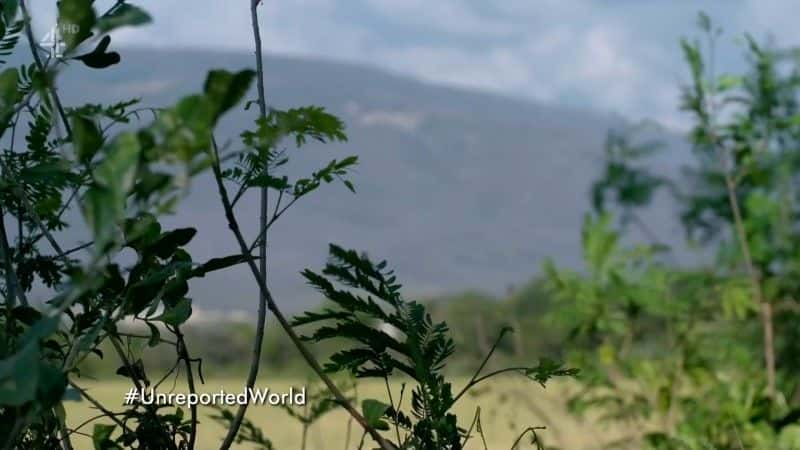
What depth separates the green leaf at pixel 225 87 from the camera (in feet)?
1.91

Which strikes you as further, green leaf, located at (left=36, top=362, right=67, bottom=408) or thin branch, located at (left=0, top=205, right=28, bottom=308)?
thin branch, located at (left=0, top=205, right=28, bottom=308)

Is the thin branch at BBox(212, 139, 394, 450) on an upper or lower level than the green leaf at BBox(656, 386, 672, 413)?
lower

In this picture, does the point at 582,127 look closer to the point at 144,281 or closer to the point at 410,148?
the point at 410,148

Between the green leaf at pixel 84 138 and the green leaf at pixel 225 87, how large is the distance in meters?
0.12

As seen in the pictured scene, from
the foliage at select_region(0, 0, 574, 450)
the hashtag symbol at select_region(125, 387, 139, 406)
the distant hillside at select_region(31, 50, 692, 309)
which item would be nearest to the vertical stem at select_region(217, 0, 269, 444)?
the foliage at select_region(0, 0, 574, 450)

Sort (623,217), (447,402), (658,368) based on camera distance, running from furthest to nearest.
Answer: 1. (623,217)
2. (658,368)
3. (447,402)

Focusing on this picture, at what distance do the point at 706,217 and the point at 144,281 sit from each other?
15.5 ft

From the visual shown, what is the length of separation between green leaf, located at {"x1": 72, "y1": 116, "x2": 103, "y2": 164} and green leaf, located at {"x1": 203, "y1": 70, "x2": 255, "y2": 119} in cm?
12

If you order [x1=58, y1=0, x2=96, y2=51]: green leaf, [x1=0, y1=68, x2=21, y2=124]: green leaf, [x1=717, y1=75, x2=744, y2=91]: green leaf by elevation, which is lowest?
[x1=58, y1=0, x2=96, y2=51]: green leaf

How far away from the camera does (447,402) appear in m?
0.94

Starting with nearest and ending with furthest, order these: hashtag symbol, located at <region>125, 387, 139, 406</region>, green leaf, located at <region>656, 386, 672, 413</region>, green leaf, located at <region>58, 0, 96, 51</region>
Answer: green leaf, located at <region>58, 0, 96, 51</region>
hashtag symbol, located at <region>125, 387, 139, 406</region>
green leaf, located at <region>656, 386, 672, 413</region>

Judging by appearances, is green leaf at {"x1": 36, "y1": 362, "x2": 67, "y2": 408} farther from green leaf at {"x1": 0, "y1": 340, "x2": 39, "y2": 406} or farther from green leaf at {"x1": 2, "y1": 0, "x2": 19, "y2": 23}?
green leaf at {"x1": 2, "y1": 0, "x2": 19, "y2": 23}

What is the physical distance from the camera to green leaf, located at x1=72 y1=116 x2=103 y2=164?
26.5 inches

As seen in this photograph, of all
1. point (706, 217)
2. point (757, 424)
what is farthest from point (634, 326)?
point (706, 217)
